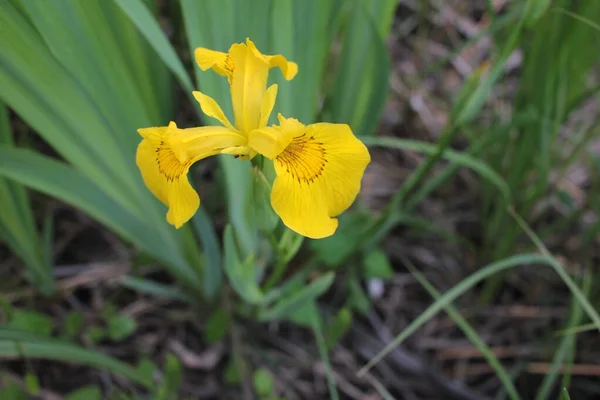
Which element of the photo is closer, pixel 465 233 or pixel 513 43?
pixel 513 43

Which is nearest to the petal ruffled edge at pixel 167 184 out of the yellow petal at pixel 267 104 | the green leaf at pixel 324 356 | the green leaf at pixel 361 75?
the yellow petal at pixel 267 104

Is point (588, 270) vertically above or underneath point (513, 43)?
underneath

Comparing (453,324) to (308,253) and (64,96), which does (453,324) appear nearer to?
(308,253)

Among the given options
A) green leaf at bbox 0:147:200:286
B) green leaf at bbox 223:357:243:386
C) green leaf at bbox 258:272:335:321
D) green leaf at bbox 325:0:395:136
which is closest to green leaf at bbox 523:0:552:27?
green leaf at bbox 325:0:395:136

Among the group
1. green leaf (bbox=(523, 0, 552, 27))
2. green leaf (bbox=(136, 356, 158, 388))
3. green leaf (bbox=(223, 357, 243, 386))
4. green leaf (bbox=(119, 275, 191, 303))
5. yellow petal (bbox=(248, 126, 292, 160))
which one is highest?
green leaf (bbox=(523, 0, 552, 27))

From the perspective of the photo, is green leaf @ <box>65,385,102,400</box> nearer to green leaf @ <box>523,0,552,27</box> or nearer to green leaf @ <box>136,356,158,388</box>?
green leaf @ <box>136,356,158,388</box>

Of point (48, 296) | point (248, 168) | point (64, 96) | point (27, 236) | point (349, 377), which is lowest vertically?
point (349, 377)

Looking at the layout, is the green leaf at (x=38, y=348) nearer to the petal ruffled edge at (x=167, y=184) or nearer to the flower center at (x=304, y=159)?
the petal ruffled edge at (x=167, y=184)

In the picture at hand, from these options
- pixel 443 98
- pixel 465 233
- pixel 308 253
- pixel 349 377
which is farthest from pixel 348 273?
pixel 443 98
